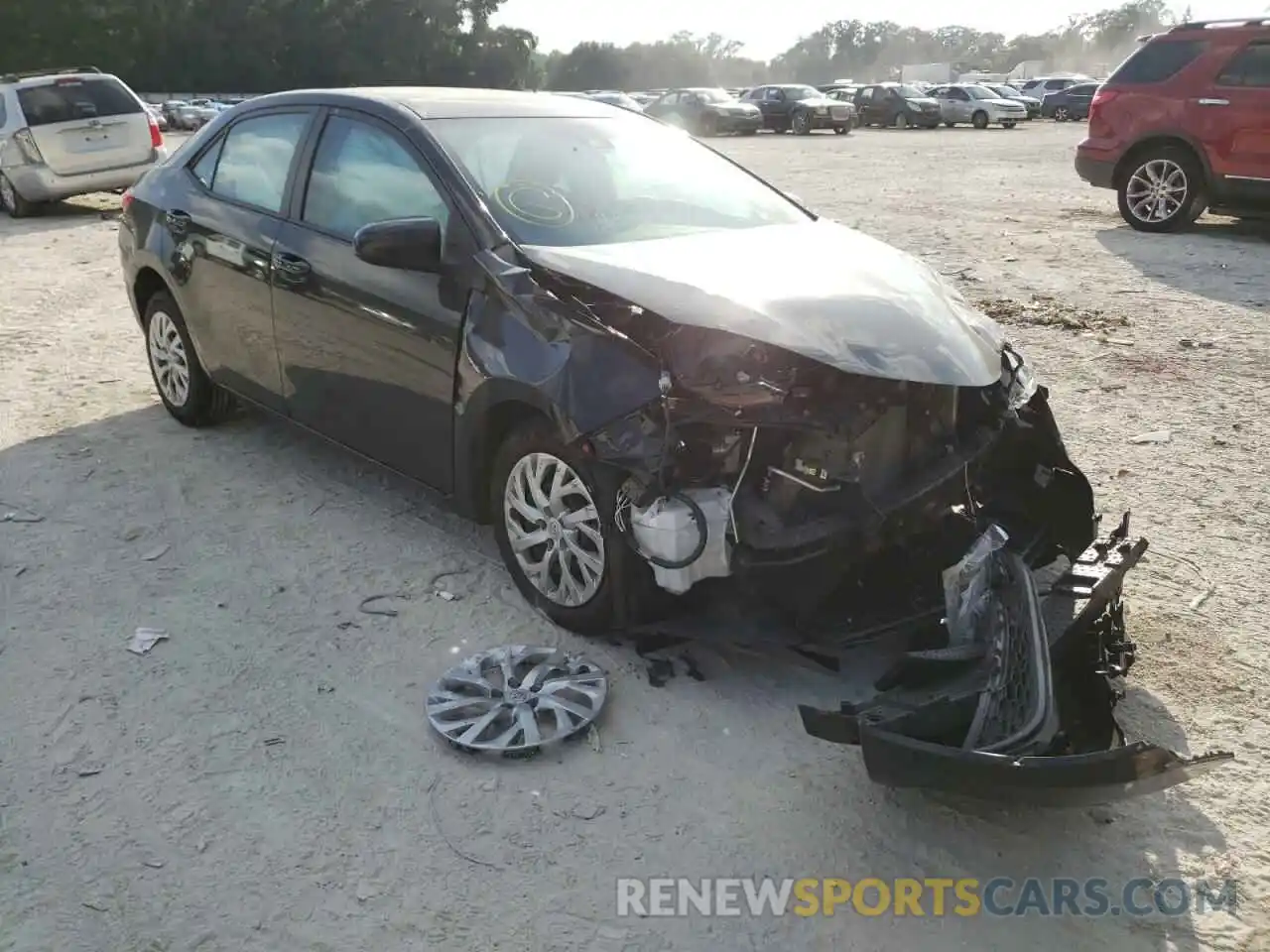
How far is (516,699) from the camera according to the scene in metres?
3.28

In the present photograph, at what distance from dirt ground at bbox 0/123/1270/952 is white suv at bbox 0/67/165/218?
29.0 feet

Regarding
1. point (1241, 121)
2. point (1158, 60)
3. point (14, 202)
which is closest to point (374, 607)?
point (1241, 121)

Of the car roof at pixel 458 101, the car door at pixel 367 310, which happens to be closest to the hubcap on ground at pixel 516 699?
the car door at pixel 367 310

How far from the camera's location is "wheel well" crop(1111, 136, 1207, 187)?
1036 centimetres

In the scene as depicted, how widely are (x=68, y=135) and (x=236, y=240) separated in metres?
10.1

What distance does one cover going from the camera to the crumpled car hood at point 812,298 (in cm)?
314

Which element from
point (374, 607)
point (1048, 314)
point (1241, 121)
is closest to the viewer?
point (374, 607)

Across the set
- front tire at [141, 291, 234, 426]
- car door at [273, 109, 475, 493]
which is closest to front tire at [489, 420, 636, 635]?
car door at [273, 109, 475, 493]

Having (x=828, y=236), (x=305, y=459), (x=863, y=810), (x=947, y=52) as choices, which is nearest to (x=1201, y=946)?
(x=863, y=810)

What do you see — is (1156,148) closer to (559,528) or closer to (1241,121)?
(1241,121)

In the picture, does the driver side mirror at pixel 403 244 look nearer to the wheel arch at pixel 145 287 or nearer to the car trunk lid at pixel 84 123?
the wheel arch at pixel 145 287

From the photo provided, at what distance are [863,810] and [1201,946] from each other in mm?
814

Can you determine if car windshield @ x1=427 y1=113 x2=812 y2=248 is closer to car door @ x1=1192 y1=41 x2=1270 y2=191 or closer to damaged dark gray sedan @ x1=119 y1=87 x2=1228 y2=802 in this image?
damaged dark gray sedan @ x1=119 y1=87 x2=1228 y2=802

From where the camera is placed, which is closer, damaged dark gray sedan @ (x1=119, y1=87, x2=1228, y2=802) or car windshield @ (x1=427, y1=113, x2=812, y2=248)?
damaged dark gray sedan @ (x1=119, y1=87, x2=1228, y2=802)
